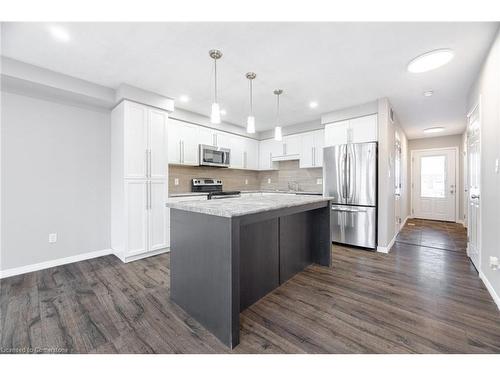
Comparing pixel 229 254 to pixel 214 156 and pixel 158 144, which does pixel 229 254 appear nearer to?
pixel 158 144

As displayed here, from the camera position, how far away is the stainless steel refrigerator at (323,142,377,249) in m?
3.62

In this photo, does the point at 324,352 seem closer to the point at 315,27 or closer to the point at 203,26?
the point at 315,27

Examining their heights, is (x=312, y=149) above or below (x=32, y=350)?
above

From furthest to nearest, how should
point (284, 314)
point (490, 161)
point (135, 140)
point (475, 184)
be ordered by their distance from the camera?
point (135, 140) → point (475, 184) → point (490, 161) → point (284, 314)

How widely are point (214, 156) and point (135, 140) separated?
5.32 ft

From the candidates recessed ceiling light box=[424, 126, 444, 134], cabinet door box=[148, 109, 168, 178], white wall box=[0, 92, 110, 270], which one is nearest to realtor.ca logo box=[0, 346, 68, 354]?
white wall box=[0, 92, 110, 270]

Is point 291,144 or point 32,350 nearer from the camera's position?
point 32,350

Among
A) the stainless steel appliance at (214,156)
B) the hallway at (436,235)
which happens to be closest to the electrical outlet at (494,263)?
the hallway at (436,235)

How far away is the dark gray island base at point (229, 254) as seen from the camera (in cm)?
152

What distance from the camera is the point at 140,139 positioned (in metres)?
3.25

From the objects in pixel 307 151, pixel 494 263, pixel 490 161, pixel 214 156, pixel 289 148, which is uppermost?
pixel 289 148

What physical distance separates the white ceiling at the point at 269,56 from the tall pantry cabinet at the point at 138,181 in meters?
0.47

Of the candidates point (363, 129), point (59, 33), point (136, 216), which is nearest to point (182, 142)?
point (136, 216)

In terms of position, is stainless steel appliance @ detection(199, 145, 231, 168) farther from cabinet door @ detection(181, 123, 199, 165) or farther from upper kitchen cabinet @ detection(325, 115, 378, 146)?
upper kitchen cabinet @ detection(325, 115, 378, 146)
